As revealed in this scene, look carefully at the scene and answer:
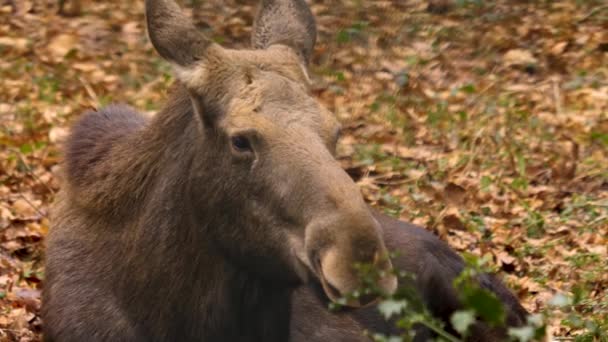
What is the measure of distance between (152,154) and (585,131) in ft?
19.5

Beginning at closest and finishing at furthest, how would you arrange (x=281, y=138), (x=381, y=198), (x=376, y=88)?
(x=281, y=138) < (x=381, y=198) < (x=376, y=88)

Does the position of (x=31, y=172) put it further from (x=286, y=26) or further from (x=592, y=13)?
→ (x=592, y=13)

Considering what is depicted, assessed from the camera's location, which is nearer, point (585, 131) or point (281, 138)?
point (281, 138)

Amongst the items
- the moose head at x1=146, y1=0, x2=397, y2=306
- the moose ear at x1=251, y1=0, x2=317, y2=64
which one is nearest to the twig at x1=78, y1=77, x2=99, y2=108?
the moose ear at x1=251, y1=0, x2=317, y2=64

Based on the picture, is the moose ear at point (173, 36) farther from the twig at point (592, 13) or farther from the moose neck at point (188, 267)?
the twig at point (592, 13)

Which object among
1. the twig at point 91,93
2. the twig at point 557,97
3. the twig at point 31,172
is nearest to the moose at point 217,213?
the twig at point 31,172

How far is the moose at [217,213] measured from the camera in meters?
4.40

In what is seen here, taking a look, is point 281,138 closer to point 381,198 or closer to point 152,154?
point 152,154

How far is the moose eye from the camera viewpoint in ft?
15.3

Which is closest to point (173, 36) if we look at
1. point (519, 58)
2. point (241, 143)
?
point (241, 143)

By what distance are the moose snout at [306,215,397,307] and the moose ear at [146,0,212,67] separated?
1.20 metres

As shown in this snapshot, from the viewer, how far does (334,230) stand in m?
4.11

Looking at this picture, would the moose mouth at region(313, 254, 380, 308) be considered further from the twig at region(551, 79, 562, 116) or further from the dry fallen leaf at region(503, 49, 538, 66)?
the dry fallen leaf at region(503, 49, 538, 66)

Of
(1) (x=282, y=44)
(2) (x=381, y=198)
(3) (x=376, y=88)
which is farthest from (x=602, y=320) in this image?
(3) (x=376, y=88)
